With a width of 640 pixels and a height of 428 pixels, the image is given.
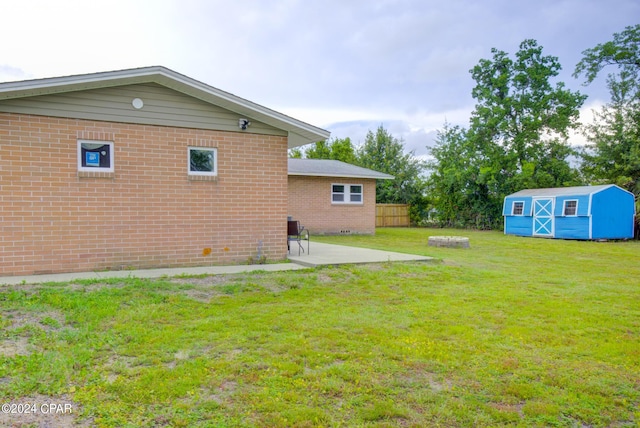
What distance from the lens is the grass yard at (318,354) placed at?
3014 millimetres

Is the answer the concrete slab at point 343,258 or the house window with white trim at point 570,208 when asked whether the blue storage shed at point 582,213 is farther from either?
the concrete slab at point 343,258

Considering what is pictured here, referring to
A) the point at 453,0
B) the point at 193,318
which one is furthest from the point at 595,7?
the point at 193,318

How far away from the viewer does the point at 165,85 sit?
8.52 metres

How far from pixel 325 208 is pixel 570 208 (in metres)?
10.7

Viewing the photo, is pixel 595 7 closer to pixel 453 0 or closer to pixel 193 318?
pixel 453 0

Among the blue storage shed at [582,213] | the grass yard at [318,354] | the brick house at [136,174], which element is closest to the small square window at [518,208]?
the blue storage shed at [582,213]

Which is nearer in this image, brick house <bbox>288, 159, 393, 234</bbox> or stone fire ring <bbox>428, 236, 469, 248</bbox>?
stone fire ring <bbox>428, 236, 469, 248</bbox>

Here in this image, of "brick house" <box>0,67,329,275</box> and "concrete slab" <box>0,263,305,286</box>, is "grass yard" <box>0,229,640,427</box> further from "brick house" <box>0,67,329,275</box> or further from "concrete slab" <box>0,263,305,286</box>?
"brick house" <box>0,67,329,275</box>

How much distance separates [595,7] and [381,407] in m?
18.7

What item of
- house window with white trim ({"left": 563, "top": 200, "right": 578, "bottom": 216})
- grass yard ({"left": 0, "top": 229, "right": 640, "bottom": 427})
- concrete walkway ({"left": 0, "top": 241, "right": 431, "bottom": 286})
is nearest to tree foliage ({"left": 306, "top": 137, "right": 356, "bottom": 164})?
house window with white trim ({"left": 563, "top": 200, "right": 578, "bottom": 216})

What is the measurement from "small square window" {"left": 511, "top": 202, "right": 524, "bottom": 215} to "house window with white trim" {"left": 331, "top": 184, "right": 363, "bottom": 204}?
805 centimetres

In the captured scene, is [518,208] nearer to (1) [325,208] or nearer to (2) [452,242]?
(2) [452,242]

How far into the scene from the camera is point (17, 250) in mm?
7469

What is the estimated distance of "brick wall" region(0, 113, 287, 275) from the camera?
7.47 meters
